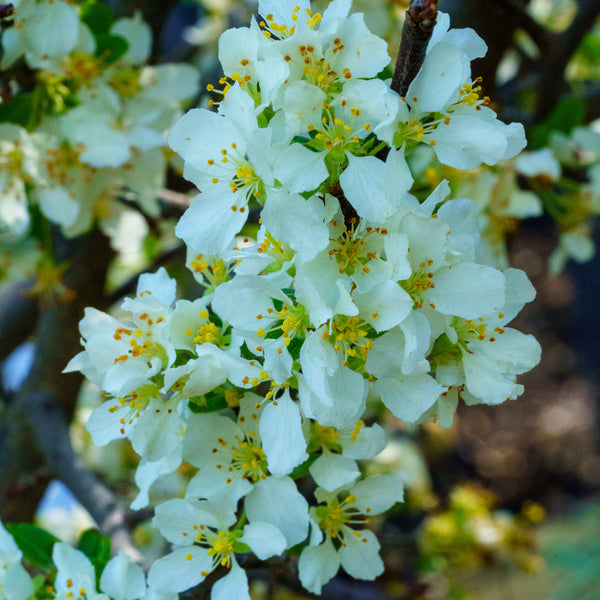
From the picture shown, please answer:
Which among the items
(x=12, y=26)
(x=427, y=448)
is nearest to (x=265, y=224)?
(x=12, y=26)

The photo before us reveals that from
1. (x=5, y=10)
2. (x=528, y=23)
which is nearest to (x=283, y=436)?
(x=5, y=10)

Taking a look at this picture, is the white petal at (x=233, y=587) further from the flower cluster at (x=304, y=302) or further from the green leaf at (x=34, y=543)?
the green leaf at (x=34, y=543)

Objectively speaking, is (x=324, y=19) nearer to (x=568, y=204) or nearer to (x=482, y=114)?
(x=482, y=114)

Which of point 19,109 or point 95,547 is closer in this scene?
point 95,547

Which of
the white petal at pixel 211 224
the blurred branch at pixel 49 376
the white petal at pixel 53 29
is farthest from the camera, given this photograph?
the blurred branch at pixel 49 376

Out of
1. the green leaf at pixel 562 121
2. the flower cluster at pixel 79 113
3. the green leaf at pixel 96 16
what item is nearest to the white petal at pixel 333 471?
the flower cluster at pixel 79 113

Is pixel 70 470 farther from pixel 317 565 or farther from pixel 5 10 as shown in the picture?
pixel 5 10
